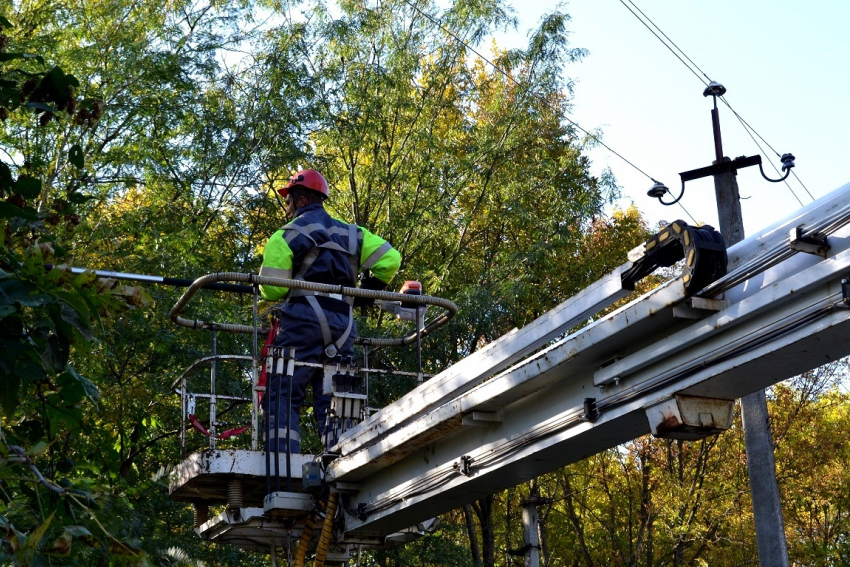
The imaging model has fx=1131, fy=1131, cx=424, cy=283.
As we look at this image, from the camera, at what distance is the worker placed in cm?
724

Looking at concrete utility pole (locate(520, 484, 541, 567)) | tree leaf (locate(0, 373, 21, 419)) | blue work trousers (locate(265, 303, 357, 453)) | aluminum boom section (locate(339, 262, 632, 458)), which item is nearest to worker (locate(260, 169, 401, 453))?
blue work trousers (locate(265, 303, 357, 453))

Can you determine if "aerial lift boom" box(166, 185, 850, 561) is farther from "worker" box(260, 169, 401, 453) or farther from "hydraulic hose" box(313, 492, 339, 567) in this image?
"worker" box(260, 169, 401, 453)

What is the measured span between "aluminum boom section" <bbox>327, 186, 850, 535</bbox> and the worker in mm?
961

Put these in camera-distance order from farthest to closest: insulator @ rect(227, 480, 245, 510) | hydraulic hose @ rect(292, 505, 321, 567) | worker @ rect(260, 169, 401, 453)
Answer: worker @ rect(260, 169, 401, 453)
insulator @ rect(227, 480, 245, 510)
hydraulic hose @ rect(292, 505, 321, 567)

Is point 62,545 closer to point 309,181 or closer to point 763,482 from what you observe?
point 309,181

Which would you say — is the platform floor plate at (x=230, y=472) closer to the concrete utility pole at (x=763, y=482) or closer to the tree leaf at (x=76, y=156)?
the tree leaf at (x=76, y=156)

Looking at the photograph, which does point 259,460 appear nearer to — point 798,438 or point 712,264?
point 712,264

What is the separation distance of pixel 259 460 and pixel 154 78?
337 inches

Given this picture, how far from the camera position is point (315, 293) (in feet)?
24.4

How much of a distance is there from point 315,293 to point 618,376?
3.32 metres

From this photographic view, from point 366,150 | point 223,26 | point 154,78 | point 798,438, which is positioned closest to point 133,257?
point 154,78

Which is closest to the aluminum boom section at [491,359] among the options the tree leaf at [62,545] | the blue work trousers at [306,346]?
the blue work trousers at [306,346]

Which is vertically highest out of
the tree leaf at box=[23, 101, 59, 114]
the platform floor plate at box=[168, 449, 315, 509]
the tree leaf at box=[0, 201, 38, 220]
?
the tree leaf at box=[23, 101, 59, 114]

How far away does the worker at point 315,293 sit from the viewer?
7.24 metres
